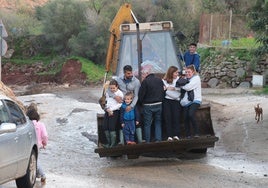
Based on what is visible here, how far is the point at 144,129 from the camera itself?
1390 cm

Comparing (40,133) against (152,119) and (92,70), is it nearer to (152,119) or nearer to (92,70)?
(152,119)

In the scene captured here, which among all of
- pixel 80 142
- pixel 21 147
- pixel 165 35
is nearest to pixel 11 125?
pixel 21 147

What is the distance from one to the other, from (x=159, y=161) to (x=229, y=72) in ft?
65.6

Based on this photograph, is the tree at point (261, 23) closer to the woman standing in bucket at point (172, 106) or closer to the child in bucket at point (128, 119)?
the woman standing in bucket at point (172, 106)

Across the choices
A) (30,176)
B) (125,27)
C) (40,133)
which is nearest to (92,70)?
(125,27)

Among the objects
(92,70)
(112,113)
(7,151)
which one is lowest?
(92,70)

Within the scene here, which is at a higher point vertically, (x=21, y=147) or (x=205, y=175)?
(x=21, y=147)

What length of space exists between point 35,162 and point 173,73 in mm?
4246

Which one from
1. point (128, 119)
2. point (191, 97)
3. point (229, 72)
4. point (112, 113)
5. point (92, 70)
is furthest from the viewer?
point (92, 70)

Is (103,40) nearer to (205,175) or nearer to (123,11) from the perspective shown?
(123,11)

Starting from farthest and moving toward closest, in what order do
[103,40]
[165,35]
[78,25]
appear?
[78,25]
[103,40]
[165,35]

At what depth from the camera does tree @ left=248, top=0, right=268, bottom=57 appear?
17.5 metres

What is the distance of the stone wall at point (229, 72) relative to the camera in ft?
109

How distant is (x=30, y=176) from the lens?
1057cm
